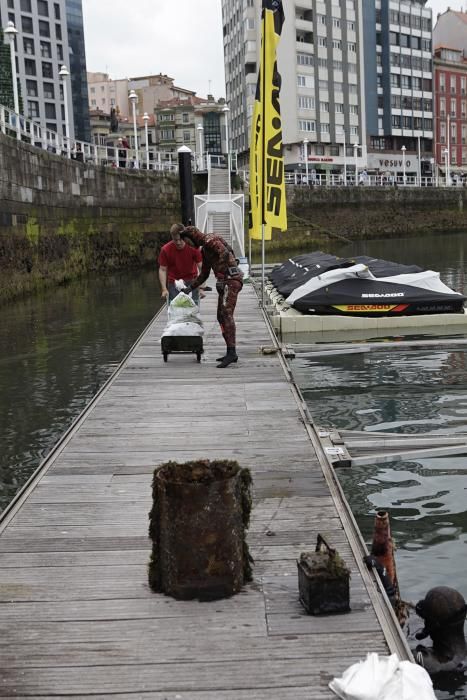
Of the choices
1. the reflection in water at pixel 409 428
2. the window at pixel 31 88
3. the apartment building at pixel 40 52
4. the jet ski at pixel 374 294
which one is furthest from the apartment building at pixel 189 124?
the reflection in water at pixel 409 428

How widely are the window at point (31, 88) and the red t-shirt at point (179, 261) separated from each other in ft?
273

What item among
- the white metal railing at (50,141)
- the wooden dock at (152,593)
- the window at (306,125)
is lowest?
the wooden dock at (152,593)

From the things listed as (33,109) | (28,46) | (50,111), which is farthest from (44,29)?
(33,109)

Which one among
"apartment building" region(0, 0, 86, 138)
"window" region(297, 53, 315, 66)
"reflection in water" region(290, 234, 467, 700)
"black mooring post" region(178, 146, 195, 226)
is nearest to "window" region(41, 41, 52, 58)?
"apartment building" region(0, 0, 86, 138)

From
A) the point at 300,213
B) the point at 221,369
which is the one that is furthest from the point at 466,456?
the point at 300,213

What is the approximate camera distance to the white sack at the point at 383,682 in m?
3.23

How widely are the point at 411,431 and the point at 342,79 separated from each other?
3322 inches

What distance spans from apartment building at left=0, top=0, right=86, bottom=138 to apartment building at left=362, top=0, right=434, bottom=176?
1286 inches

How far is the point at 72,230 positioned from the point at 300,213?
106ft

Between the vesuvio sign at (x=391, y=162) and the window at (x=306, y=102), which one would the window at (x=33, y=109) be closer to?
the window at (x=306, y=102)

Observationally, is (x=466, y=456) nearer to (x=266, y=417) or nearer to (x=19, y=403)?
(x=266, y=417)

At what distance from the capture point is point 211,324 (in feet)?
51.4

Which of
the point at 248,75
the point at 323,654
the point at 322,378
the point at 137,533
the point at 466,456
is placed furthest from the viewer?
Result: the point at 248,75

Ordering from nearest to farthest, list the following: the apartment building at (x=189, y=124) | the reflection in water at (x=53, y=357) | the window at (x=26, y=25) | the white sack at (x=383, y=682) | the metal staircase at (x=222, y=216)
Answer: the white sack at (x=383, y=682) < the reflection in water at (x=53, y=357) < the metal staircase at (x=222, y=216) < the window at (x=26, y=25) < the apartment building at (x=189, y=124)
